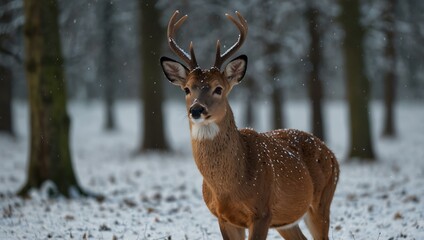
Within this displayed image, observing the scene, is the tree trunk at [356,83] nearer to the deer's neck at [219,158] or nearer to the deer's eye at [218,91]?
the deer's eye at [218,91]

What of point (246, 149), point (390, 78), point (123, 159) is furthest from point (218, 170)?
point (390, 78)

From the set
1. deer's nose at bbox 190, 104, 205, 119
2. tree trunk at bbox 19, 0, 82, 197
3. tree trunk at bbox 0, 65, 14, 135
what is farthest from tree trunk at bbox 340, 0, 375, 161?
tree trunk at bbox 0, 65, 14, 135

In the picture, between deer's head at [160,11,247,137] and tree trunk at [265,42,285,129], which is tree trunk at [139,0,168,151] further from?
deer's head at [160,11,247,137]

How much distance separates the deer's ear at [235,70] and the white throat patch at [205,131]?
68 centimetres

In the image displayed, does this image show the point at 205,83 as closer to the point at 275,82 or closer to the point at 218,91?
the point at 218,91

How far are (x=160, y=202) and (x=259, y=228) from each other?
15.9 feet

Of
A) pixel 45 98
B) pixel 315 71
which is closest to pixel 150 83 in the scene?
pixel 315 71

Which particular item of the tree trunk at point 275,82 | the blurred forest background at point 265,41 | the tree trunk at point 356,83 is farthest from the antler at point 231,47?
the tree trunk at point 275,82

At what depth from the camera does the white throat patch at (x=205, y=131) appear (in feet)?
17.5

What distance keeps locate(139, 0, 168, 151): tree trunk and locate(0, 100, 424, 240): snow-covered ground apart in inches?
26.4

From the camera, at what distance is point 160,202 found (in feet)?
32.3

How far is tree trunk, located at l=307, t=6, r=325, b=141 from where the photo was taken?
18656 millimetres

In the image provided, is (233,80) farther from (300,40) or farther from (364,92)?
(300,40)

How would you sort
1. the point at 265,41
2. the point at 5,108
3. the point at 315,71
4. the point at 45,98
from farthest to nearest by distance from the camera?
the point at 5,108 < the point at 265,41 < the point at 315,71 < the point at 45,98
